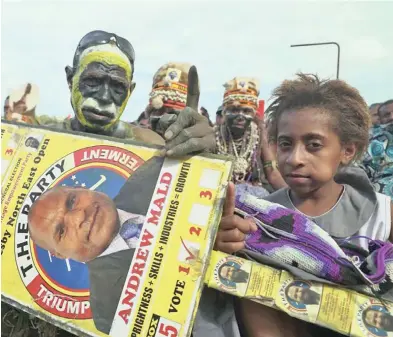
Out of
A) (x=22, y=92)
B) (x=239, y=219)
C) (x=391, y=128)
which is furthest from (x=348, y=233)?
(x=22, y=92)

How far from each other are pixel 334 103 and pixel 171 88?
6.89 feet

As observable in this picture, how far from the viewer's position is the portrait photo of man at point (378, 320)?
1.02m

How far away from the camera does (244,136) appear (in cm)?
423

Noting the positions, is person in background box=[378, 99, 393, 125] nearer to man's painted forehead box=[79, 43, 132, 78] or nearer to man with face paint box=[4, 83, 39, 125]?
man's painted forehead box=[79, 43, 132, 78]

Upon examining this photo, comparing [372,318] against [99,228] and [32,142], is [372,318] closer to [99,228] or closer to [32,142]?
[99,228]

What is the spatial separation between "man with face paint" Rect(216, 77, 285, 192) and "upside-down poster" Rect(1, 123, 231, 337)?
8.25 ft

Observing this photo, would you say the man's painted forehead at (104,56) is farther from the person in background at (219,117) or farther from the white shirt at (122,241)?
the person in background at (219,117)

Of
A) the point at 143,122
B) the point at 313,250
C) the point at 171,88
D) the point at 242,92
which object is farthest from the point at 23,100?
the point at 313,250

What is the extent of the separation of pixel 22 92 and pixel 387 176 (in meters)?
3.78

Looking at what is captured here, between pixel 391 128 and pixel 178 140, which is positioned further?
pixel 391 128

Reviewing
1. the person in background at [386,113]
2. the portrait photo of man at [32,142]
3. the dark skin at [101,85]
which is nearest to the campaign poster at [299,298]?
the portrait photo of man at [32,142]

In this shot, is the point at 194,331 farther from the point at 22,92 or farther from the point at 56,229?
the point at 22,92

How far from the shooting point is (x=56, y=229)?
134 centimetres

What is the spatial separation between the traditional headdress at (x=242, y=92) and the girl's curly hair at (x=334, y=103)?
2.61m
